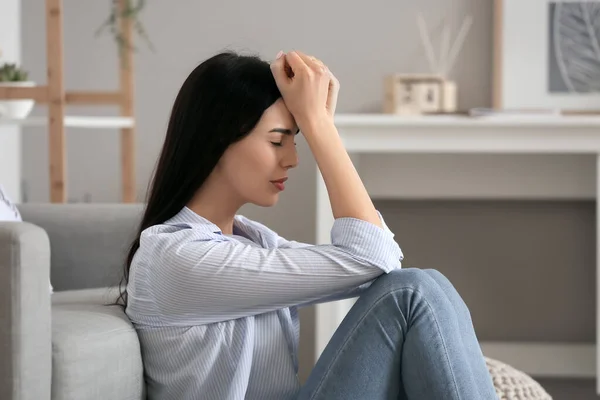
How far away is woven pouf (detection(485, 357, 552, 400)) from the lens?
75.6 inches

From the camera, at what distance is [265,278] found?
1.25 m

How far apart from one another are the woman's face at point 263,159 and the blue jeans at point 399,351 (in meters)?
0.22

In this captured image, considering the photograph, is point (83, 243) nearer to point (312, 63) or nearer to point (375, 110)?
point (312, 63)

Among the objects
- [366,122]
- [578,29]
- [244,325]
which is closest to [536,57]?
[578,29]

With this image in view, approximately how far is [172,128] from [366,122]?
1.15 metres

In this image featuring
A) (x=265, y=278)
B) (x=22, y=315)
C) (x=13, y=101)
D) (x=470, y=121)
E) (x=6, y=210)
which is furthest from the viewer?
(x=13, y=101)

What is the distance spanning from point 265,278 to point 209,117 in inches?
9.8

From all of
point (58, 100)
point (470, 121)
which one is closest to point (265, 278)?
point (470, 121)

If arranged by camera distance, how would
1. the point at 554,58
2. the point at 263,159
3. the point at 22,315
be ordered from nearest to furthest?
the point at 22,315, the point at 263,159, the point at 554,58

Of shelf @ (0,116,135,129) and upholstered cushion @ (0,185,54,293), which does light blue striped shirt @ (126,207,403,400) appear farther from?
shelf @ (0,116,135,129)

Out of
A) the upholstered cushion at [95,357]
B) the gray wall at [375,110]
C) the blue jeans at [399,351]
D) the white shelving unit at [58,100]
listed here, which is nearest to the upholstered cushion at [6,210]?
the upholstered cushion at [95,357]

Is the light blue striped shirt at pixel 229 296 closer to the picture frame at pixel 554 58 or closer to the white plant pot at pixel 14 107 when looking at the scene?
the white plant pot at pixel 14 107

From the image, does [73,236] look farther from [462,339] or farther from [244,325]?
[462,339]

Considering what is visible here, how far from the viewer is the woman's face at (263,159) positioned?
1.36 metres
